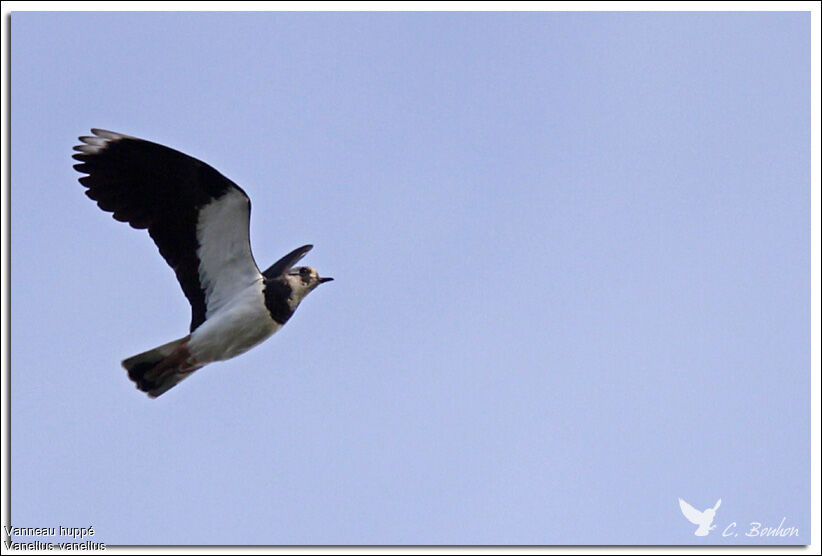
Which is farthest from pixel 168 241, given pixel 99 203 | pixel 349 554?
pixel 349 554

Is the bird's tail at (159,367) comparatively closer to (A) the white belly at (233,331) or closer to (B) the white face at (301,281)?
(A) the white belly at (233,331)

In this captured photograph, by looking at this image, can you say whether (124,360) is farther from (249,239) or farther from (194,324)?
(249,239)

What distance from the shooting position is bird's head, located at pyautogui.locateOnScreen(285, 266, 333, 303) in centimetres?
1264

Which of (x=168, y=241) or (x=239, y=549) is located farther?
(x=168, y=241)

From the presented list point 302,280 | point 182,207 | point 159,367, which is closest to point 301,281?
point 302,280

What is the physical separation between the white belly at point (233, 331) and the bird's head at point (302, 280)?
Answer: 0.31 meters

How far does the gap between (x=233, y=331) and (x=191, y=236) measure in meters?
1.02

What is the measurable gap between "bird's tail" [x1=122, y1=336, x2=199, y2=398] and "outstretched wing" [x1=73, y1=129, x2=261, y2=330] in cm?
39

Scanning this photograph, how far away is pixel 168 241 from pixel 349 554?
129 inches

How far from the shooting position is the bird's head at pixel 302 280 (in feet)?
41.5

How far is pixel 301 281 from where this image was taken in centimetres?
1270

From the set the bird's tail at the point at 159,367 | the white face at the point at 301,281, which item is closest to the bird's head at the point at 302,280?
the white face at the point at 301,281

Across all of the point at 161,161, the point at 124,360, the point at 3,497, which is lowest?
the point at 3,497

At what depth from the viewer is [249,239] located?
1277 cm
